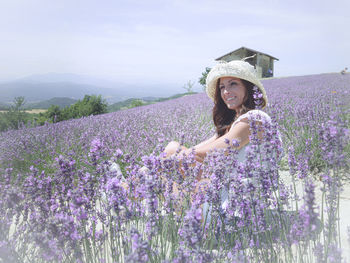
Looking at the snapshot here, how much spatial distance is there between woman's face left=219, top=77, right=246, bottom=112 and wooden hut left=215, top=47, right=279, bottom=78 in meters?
22.0

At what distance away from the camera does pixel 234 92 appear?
2.26 m

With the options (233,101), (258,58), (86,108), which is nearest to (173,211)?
(233,101)

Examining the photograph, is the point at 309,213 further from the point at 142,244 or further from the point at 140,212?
the point at 140,212

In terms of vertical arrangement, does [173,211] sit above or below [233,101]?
below

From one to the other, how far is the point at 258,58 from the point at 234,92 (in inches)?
923

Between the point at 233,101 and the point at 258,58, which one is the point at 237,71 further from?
the point at 258,58

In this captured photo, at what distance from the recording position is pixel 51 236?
95 centimetres

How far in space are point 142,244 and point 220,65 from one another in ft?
6.09

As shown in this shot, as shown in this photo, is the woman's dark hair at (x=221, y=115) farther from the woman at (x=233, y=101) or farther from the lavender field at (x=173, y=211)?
the lavender field at (x=173, y=211)

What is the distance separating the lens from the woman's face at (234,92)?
2.24 meters

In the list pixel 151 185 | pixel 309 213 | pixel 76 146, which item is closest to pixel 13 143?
pixel 76 146

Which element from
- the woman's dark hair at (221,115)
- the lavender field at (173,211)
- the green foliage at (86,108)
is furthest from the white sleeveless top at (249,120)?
the green foliage at (86,108)

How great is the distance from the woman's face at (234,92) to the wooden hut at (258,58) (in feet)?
72.3

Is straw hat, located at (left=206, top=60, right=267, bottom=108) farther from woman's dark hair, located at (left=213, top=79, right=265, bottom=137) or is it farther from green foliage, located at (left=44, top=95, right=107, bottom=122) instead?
green foliage, located at (left=44, top=95, right=107, bottom=122)
